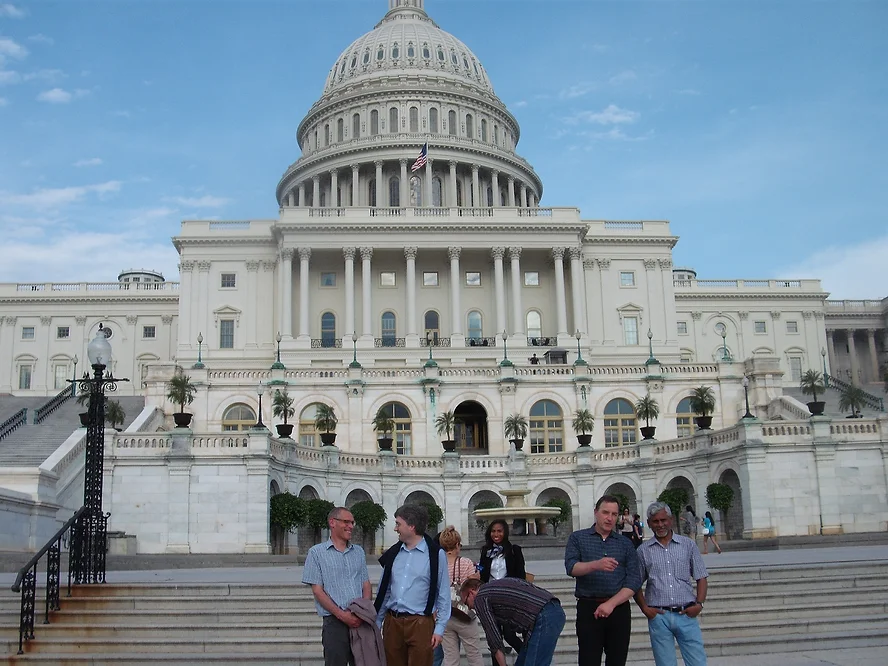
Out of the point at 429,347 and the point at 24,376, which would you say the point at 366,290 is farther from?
the point at 24,376

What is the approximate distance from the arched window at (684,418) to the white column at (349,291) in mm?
33156

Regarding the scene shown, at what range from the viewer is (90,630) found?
55.8 feet

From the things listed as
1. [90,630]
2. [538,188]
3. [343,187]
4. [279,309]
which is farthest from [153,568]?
[538,188]

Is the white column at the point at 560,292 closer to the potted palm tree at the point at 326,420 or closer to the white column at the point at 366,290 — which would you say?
the white column at the point at 366,290

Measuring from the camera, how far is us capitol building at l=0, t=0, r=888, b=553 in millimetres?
42094

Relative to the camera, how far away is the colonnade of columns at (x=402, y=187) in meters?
108

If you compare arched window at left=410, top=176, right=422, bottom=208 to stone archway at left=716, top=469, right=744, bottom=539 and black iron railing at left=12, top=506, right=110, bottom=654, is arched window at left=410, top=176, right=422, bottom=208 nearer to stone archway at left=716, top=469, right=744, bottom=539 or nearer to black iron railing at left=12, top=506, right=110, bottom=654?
stone archway at left=716, top=469, right=744, bottom=539

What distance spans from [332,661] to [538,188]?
113m

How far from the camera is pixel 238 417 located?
58938 millimetres

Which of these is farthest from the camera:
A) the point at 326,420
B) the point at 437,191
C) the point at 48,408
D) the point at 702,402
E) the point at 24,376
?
the point at 437,191

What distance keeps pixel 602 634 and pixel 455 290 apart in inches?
2978

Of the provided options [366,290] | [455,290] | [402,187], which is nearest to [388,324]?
[366,290]

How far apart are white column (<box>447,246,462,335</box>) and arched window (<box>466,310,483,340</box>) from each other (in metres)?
1.74

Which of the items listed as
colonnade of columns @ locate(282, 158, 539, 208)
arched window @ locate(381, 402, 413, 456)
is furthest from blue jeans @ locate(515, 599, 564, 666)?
colonnade of columns @ locate(282, 158, 539, 208)
